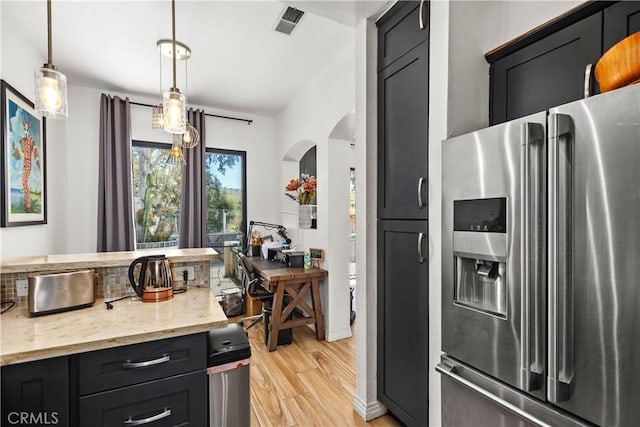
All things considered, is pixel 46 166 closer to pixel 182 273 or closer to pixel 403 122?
pixel 182 273

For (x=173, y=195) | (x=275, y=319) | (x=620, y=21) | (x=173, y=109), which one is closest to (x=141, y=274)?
(x=173, y=109)

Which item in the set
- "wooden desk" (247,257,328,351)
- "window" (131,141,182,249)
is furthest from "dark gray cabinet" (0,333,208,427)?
"window" (131,141,182,249)

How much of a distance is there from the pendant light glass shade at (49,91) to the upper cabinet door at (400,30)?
167 centimetres

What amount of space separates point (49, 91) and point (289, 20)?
5.62 feet

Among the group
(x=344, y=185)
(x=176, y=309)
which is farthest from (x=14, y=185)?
(x=344, y=185)

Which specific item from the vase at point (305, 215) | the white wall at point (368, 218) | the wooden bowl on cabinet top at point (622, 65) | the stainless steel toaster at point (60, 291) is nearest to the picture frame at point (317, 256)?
the vase at point (305, 215)

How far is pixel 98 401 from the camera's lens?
1.17m

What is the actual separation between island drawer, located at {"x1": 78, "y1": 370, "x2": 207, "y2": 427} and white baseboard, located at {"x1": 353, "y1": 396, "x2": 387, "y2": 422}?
106cm

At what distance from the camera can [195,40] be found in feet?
8.47

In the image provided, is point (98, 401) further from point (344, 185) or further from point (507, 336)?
point (344, 185)

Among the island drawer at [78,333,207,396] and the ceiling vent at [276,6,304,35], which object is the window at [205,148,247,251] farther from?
the island drawer at [78,333,207,396]

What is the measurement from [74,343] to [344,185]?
2565mm

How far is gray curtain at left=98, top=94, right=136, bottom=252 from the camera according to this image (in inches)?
139

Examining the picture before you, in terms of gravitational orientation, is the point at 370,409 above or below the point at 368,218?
below
